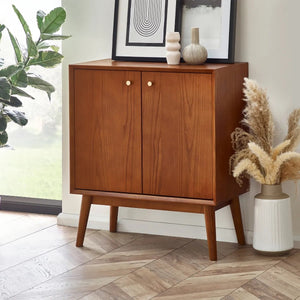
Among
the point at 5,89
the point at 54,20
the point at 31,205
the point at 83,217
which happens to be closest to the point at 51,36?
the point at 54,20

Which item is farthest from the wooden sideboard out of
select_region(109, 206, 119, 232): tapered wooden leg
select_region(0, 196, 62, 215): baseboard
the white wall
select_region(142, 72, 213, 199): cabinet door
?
select_region(0, 196, 62, 215): baseboard

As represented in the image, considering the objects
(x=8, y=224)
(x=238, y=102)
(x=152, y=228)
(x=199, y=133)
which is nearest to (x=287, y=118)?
(x=238, y=102)

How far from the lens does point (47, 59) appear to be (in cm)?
379

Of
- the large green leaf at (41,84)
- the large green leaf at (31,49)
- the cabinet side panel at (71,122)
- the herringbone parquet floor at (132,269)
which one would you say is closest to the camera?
the herringbone parquet floor at (132,269)

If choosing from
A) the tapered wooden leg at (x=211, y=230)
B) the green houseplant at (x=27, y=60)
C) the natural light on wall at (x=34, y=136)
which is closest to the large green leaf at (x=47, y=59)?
the green houseplant at (x=27, y=60)

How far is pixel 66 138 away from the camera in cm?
405

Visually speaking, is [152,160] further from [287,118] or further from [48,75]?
[48,75]

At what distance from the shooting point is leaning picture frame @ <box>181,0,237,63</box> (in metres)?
3.57

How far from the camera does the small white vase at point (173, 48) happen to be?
11.6 feet

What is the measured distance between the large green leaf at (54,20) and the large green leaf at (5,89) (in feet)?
1.15

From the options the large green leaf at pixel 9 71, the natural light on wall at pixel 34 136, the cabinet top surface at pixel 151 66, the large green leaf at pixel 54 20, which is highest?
the large green leaf at pixel 54 20

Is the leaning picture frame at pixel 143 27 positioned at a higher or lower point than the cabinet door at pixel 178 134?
higher

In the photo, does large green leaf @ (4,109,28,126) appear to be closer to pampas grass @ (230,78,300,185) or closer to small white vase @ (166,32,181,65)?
small white vase @ (166,32,181,65)

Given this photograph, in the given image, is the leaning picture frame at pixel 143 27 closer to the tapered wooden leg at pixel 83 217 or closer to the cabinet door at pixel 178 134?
the cabinet door at pixel 178 134
